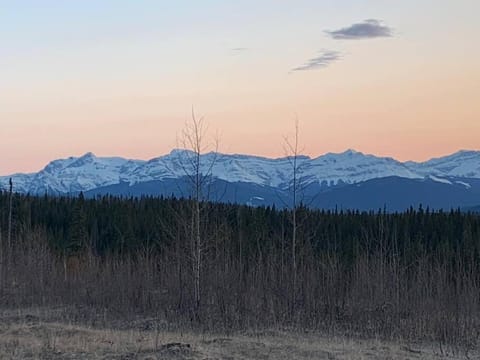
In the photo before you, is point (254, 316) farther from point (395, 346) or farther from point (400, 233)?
point (400, 233)

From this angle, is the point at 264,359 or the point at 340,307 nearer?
the point at 264,359

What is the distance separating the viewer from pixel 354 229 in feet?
220

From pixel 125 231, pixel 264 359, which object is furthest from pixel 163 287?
pixel 125 231

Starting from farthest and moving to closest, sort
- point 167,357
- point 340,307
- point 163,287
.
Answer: point 163,287 < point 340,307 < point 167,357

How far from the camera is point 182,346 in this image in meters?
18.3

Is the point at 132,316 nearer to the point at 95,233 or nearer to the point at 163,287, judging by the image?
the point at 163,287

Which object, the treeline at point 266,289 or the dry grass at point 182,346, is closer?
the dry grass at point 182,346

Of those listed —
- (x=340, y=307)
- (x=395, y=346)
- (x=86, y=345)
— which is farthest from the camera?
(x=340, y=307)

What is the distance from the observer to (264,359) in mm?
18031

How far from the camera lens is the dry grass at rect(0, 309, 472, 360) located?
59.0 ft

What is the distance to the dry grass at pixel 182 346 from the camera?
17984 mm

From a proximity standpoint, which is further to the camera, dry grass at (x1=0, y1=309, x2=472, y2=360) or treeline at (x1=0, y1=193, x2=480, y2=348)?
treeline at (x1=0, y1=193, x2=480, y2=348)

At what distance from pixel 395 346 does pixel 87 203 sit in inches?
2152

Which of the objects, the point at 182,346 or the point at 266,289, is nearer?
the point at 182,346
